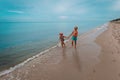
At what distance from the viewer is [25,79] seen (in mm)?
5609

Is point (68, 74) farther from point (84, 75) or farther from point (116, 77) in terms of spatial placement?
point (116, 77)

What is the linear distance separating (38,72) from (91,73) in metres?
2.92

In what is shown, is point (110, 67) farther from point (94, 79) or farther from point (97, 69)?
point (94, 79)

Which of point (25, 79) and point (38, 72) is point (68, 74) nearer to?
point (38, 72)

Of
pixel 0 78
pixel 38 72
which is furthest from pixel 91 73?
pixel 0 78

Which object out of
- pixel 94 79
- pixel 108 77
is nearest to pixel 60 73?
pixel 94 79

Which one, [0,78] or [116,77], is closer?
[116,77]

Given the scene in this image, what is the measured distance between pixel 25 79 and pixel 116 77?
4.44 meters

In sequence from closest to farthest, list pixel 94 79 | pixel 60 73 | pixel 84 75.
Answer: pixel 94 79 < pixel 84 75 < pixel 60 73

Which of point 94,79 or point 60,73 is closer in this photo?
point 94,79

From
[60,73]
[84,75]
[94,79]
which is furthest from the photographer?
[60,73]

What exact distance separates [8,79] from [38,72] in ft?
5.20

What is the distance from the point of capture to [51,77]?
5609 millimetres

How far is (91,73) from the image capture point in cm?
566
